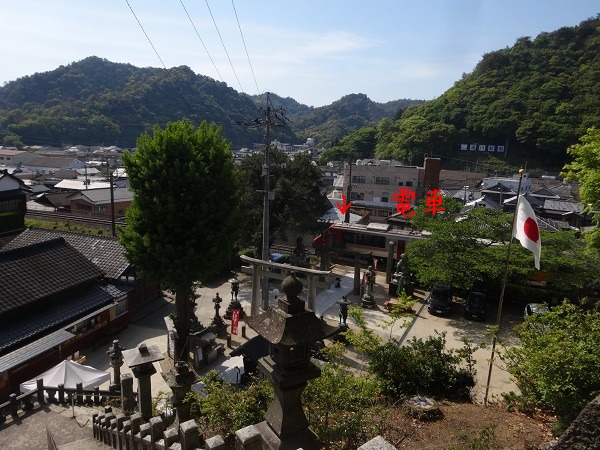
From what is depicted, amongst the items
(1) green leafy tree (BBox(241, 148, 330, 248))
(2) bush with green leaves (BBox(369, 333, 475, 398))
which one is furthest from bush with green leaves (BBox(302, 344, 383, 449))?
(1) green leafy tree (BBox(241, 148, 330, 248))

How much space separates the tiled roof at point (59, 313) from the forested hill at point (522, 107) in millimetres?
70159

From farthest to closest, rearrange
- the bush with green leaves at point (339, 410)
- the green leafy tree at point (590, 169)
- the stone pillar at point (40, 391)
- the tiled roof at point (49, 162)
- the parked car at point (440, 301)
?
the tiled roof at point (49, 162) → the parked car at point (440, 301) → the green leafy tree at point (590, 169) → the stone pillar at point (40, 391) → the bush with green leaves at point (339, 410)

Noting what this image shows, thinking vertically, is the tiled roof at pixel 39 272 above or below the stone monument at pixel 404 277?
above

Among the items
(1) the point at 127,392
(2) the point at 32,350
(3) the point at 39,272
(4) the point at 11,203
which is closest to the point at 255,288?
(1) the point at 127,392

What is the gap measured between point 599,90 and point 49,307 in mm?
89923

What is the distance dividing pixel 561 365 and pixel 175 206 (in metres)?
12.1

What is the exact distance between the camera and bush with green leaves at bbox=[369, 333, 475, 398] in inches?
373

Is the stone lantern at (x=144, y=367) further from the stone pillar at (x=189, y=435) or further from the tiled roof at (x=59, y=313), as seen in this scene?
the tiled roof at (x=59, y=313)

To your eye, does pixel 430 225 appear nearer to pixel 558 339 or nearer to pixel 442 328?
pixel 442 328

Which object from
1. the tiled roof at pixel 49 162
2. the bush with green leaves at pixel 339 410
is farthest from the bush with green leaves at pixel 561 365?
the tiled roof at pixel 49 162

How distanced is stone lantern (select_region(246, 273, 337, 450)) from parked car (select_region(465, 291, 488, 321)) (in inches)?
671

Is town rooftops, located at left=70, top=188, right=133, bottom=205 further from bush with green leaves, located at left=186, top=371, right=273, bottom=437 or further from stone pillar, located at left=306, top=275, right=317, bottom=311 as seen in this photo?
bush with green leaves, located at left=186, top=371, right=273, bottom=437

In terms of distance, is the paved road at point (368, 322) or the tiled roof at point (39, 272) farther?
the paved road at point (368, 322)

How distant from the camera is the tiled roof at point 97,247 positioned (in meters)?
19.3
